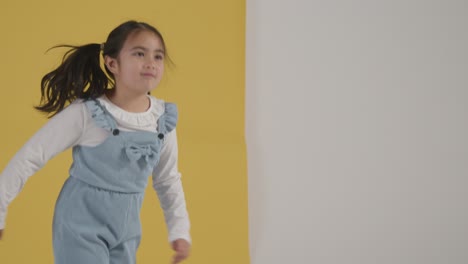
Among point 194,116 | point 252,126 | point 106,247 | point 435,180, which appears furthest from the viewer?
point 435,180

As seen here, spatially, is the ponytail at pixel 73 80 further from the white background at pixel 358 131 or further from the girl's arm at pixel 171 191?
the white background at pixel 358 131

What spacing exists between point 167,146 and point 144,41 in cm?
29

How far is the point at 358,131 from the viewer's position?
11.0ft

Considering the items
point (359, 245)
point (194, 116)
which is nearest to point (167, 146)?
point (194, 116)

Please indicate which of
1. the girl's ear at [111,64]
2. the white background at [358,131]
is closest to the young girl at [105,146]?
the girl's ear at [111,64]

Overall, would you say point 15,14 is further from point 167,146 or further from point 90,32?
point 167,146

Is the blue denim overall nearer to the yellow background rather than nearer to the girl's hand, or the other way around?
the girl's hand

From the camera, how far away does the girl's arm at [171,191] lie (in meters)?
1.80

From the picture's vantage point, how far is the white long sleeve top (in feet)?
5.16

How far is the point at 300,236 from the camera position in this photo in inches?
124

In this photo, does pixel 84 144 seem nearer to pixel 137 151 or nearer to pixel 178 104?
pixel 137 151

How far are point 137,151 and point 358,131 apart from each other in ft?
6.30

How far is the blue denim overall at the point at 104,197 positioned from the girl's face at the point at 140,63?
10 cm

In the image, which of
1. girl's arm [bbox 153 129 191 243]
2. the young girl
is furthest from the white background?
the young girl
